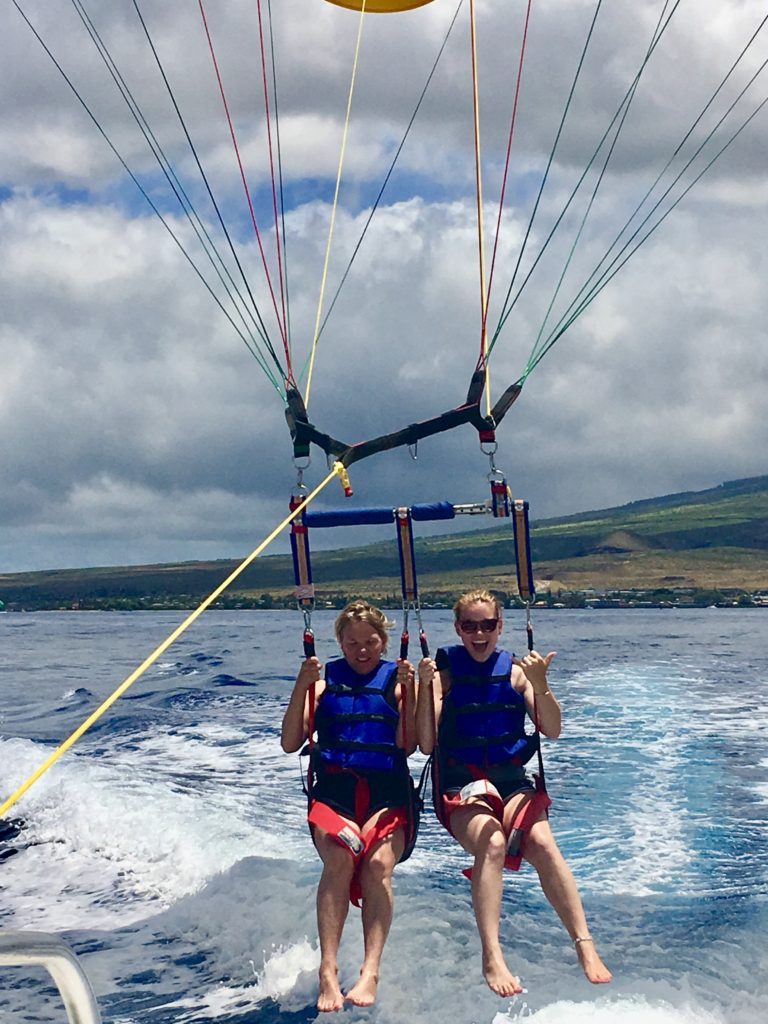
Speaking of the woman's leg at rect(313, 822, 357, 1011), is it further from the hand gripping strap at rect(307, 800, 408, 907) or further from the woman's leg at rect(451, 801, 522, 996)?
the woman's leg at rect(451, 801, 522, 996)

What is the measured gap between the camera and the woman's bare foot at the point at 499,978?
15.5ft

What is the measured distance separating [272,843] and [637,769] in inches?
179

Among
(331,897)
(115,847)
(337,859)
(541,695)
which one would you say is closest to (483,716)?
(541,695)

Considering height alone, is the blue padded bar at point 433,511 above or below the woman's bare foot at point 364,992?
above

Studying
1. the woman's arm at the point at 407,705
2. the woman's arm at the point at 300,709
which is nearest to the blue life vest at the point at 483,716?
the woman's arm at the point at 407,705

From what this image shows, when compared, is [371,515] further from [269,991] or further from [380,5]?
[380,5]

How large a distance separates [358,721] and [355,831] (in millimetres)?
559

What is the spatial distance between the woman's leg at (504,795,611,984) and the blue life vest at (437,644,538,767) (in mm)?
311

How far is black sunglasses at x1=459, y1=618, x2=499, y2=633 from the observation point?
5.55 meters

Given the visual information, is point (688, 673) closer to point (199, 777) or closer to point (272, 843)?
point (199, 777)

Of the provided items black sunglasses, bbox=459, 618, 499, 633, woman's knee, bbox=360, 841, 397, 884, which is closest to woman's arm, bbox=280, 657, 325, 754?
woman's knee, bbox=360, 841, 397, 884

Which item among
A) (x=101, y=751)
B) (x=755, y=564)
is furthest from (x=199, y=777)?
(x=755, y=564)

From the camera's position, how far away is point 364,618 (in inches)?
218

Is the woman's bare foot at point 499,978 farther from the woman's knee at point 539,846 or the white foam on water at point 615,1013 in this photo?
the white foam on water at point 615,1013
